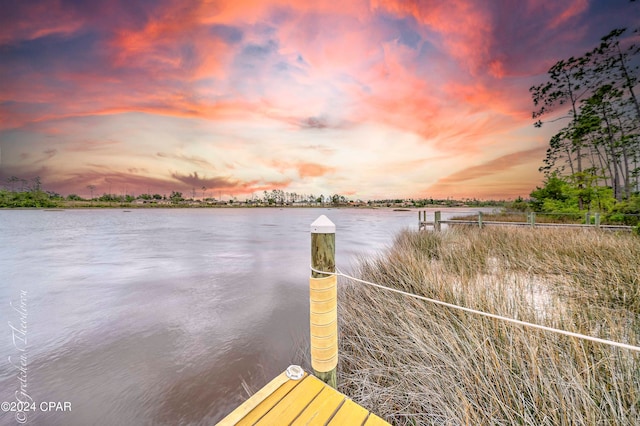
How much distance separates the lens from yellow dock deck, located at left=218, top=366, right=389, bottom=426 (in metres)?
1.46

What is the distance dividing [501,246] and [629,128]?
21.0m


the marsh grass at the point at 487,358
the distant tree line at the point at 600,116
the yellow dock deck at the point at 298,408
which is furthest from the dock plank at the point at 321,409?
the distant tree line at the point at 600,116

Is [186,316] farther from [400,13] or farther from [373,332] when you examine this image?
[400,13]

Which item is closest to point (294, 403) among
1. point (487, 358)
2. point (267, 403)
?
point (267, 403)

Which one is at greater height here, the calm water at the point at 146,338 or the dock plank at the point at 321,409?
the dock plank at the point at 321,409

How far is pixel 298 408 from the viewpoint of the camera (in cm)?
158

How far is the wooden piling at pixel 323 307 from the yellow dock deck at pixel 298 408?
22 centimetres

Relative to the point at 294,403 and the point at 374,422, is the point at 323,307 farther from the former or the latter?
the point at 374,422

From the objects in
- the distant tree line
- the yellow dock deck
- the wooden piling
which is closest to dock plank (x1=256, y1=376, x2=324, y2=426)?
the yellow dock deck

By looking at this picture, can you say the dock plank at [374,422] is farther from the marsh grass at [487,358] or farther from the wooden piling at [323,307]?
the wooden piling at [323,307]

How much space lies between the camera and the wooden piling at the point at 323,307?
1.99m

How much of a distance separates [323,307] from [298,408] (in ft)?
2.29

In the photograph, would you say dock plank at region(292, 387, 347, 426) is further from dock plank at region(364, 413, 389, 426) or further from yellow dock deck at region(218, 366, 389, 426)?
dock plank at region(364, 413, 389, 426)

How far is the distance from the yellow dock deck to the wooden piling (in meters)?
0.22
